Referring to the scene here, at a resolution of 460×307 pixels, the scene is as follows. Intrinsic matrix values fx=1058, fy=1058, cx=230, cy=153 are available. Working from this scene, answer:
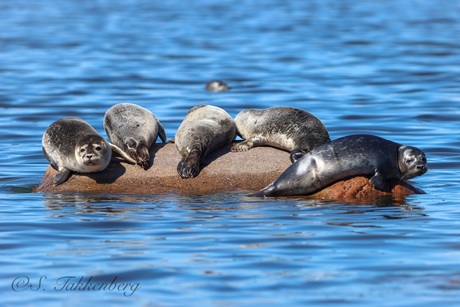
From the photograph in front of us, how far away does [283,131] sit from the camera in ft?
34.2

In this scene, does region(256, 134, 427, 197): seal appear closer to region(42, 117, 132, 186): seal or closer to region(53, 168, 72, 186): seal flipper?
region(42, 117, 132, 186): seal

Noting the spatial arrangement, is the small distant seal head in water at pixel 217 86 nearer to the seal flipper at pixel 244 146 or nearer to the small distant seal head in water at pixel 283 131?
the small distant seal head in water at pixel 283 131

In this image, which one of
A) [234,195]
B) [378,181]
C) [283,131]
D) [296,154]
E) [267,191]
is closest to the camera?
[378,181]

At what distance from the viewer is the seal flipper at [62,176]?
9883mm

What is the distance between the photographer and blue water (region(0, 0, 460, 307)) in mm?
6773

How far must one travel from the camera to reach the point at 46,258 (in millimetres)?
7461

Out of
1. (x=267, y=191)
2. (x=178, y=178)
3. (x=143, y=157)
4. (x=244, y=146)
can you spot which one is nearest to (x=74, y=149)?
(x=143, y=157)

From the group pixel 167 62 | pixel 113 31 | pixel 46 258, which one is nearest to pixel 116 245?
pixel 46 258

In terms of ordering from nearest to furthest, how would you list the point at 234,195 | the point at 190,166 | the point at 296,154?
the point at 234,195 < the point at 190,166 < the point at 296,154

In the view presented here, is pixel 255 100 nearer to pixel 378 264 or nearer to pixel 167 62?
pixel 167 62

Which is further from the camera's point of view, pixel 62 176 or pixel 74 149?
pixel 62 176

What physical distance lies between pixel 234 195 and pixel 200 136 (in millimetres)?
757

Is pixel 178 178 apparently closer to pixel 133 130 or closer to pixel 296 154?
pixel 133 130

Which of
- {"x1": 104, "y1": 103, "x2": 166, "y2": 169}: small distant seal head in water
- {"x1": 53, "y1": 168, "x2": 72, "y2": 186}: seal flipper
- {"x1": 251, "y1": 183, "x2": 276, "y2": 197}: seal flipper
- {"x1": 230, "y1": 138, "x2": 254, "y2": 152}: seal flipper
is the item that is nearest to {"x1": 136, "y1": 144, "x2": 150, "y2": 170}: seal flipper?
{"x1": 104, "y1": 103, "x2": 166, "y2": 169}: small distant seal head in water
